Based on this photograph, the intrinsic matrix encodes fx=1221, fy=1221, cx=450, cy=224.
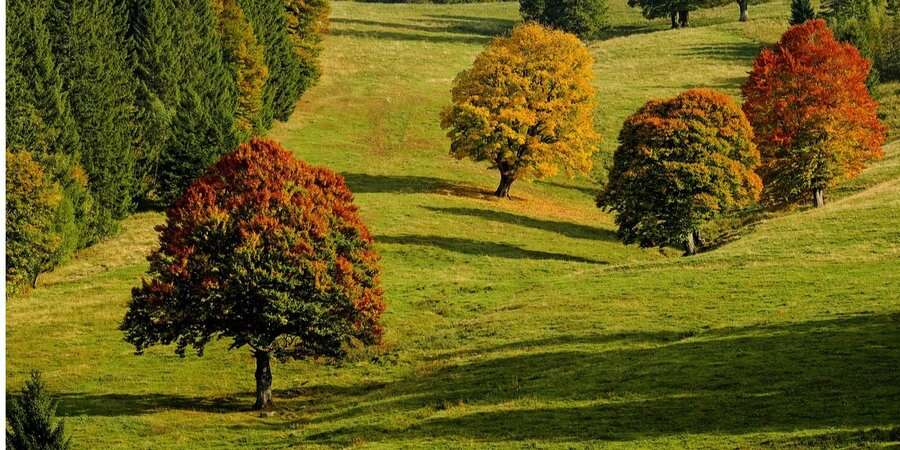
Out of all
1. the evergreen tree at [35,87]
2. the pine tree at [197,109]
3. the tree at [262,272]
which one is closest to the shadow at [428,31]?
the pine tree at [197,109]

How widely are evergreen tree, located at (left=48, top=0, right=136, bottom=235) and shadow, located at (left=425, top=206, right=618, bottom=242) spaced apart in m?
22.7

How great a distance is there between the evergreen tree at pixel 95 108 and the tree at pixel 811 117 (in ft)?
152

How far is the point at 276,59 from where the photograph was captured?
4904 inches

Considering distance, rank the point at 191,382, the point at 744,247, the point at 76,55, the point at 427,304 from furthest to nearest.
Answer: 1. the point at 76,55
2. the point at 744,247
3. the point at 427,304
4. the point at 191,382

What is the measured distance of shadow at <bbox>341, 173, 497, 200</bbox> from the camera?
9756 centimetres

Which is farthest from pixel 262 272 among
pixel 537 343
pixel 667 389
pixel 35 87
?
pixel 35 87

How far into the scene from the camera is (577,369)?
4928 centimetres

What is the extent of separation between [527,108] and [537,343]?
141 ft

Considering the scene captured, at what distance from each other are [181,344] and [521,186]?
2256 inches

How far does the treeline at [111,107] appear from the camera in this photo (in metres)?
75.8

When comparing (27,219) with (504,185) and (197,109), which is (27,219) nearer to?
(197,109)

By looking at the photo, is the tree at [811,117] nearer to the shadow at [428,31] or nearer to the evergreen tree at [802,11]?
the evergreen tree at [802,11]

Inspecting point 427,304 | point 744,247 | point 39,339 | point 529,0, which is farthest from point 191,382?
point 529,0

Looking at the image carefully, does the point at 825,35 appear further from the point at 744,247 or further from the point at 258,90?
the point at 258,90
